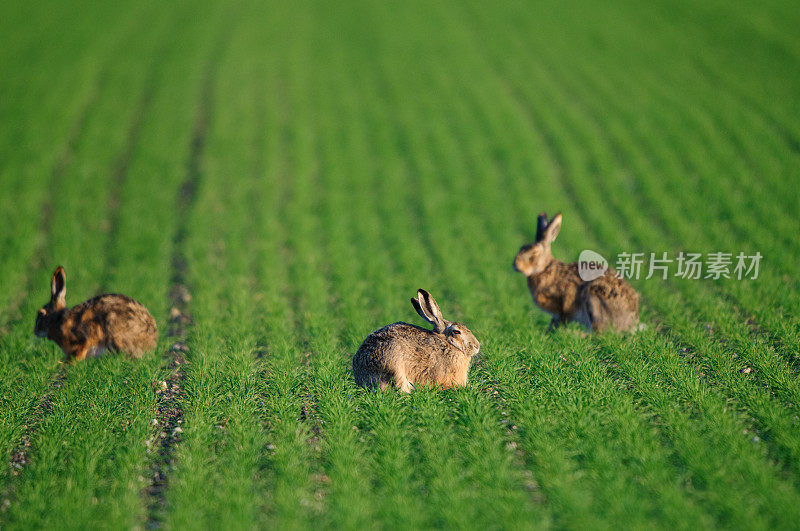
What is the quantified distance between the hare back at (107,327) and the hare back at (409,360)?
2522 mm

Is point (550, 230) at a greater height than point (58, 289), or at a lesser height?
greater

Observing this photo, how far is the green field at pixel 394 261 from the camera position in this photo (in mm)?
→ 4355

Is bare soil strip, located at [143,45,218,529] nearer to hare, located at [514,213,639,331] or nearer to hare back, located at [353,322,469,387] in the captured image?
hare back, located at [353,322,469,387]

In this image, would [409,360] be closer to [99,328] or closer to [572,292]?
[572,292]

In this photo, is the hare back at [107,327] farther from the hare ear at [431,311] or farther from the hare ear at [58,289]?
the hare ear at [431,311]

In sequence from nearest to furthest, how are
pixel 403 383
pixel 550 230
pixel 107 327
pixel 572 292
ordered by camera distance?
pixel 403 383 → pixel 107 327 → pixel 572 292 → pixel 550 230

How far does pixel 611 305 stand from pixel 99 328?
5.34m

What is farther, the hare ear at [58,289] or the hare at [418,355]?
the hare ear at [58,289]

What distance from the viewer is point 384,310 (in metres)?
7.55

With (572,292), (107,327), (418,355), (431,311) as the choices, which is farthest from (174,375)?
(572,292)

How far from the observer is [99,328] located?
20.9ft

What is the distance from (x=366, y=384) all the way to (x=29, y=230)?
764cm

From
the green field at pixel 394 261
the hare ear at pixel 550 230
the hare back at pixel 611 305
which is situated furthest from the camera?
the hare ear at pixel 550 230

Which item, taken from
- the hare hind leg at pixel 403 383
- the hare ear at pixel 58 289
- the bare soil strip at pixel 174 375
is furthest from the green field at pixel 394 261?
the hare ear at pixel 58 289
